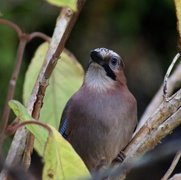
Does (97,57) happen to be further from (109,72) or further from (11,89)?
(11,89)

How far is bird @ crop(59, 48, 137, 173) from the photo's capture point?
1.89 m

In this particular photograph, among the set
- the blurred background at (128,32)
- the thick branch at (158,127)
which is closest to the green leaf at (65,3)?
the thick branch at (158,127)

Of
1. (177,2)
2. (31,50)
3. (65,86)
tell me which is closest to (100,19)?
(31,50)

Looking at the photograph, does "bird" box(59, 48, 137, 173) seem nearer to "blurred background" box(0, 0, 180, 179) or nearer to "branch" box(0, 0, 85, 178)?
"branch" box(0, 0, 85, 178)

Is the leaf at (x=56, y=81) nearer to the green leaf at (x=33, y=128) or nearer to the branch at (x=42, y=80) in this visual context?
the branch at (x=42, y=80)

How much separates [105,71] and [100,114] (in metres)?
0.17

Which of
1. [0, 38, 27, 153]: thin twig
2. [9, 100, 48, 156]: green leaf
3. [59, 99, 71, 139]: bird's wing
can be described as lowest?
[59, 99, 71, 139]: bird's wing

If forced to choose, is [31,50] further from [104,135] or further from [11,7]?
[104,135]

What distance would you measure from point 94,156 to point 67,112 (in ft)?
0.56

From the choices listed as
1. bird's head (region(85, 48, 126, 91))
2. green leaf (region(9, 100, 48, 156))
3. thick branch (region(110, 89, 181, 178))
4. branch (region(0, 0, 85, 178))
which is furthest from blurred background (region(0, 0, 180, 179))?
green leaf (region(9, 100, 48, 156))

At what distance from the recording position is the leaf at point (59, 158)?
92cm

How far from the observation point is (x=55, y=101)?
1581 mm

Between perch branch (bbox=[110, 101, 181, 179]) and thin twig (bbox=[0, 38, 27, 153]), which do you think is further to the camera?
perch branch (bbox=[110, 101, 181, 179])

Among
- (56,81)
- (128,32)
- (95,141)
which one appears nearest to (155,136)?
(56,81)
